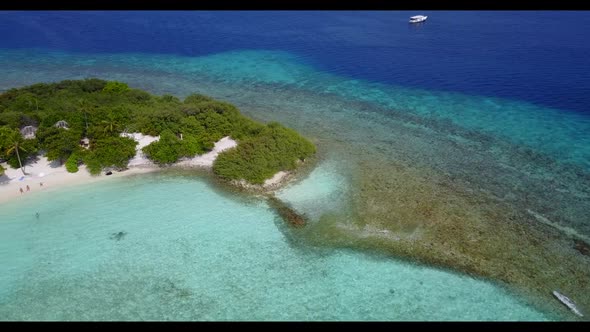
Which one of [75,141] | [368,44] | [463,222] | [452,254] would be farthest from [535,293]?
[368,44]

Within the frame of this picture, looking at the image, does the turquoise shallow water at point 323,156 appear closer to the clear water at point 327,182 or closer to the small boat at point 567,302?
the clear water at point 327,182

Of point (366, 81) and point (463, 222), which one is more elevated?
point (366, 81)

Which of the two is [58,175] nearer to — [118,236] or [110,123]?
[110,123]

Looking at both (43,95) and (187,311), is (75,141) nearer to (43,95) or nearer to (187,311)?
(43,95)

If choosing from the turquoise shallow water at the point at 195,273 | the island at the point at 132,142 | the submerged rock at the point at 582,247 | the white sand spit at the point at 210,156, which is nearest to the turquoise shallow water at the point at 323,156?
the turquoise shallow water at the point at 195,273

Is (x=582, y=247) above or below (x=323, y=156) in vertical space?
below

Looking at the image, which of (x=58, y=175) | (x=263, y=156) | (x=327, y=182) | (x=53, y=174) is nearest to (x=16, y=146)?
(x=53, y=174)
